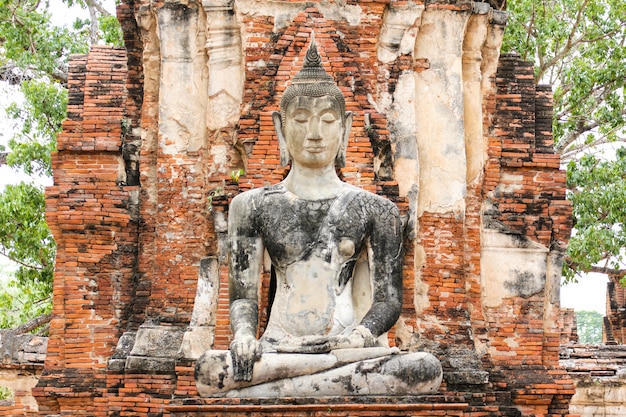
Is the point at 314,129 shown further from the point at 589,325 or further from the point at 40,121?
the point at 589,325

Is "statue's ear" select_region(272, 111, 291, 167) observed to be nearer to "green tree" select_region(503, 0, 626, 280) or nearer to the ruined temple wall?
the ruined temple wall

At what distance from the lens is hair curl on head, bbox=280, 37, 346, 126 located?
7.91 meters

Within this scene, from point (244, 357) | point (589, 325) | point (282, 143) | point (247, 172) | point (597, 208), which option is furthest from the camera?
point (589, 325)

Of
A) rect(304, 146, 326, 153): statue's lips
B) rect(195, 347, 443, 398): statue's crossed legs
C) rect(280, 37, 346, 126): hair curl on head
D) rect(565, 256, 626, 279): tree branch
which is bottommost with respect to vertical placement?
rect(195, 347, 443, 398): statue's crossed legs

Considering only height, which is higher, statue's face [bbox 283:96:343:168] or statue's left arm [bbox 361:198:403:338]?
statue's face [bbox 283:96:343:168]

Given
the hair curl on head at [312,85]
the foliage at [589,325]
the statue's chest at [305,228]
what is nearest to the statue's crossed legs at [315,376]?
the statue's chest at [305,228]

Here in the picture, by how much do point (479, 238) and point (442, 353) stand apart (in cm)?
128

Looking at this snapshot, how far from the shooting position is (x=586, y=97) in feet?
58.3

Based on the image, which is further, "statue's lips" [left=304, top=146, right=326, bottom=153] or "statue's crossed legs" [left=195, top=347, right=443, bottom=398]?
"statue's lips" [left=304, top=146, right=326, bottom=153]

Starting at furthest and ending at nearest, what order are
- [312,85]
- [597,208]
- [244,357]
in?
[597,208] < [312,85] < [244,357]

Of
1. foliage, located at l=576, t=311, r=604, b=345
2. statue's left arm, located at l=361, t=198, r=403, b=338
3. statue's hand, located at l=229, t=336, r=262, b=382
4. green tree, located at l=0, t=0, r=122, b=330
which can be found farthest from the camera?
foliage, located at l=576, t=311, r=604, b=345

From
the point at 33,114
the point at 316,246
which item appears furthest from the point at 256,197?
the point at 33,114

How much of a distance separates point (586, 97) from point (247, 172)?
28.7 feet

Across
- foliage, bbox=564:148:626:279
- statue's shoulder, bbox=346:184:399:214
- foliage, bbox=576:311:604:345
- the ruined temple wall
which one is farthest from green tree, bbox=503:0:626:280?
foliage, bbox=576:311:604:345
